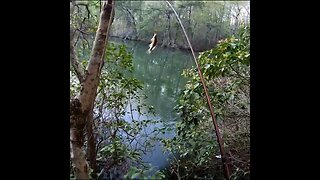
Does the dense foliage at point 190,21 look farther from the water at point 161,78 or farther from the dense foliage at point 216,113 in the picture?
the dense foliage at point 216,113

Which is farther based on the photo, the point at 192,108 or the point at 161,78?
the point at 161,78

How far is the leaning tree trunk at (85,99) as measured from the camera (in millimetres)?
818

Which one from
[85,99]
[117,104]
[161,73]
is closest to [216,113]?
[117,104]

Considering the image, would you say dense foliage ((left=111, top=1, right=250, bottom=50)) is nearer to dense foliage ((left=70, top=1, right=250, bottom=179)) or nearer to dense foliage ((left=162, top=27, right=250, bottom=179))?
dense foliage ((left=70, top=1, right=250, bottom=179))

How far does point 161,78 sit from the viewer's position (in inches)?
202

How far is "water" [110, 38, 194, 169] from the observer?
8.70ft

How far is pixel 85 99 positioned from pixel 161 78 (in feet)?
14.0

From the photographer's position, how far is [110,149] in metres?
1.32

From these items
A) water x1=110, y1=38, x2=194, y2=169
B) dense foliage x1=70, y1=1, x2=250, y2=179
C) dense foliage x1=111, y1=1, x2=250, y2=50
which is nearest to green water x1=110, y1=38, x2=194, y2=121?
water x1=110, y1=38, x2=194, y2=169

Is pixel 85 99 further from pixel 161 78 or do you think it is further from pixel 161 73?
pixel 161 73

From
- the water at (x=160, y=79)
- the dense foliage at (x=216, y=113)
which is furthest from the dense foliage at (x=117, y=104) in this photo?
the dense foliage at (x=216, y=113)
